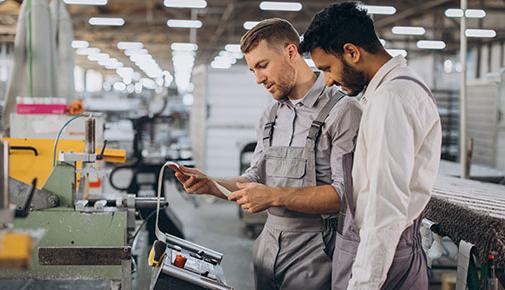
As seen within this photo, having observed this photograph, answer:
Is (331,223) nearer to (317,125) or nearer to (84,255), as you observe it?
(317,125)

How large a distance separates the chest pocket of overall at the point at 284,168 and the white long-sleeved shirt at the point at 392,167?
44 cm

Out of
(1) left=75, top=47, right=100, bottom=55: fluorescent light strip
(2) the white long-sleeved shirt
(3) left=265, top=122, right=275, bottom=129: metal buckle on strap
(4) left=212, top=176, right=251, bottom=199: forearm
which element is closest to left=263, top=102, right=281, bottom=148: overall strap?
(3) left=265, top=122, right=275, bottom=129: metal buckle on strap

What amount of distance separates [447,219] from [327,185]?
0.51 metres

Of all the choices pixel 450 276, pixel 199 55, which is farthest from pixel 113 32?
pixel 450 276

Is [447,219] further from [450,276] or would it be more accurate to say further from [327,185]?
[450,276]

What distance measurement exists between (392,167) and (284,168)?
575 mm

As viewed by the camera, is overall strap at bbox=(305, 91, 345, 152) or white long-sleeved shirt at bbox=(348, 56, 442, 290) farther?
overall strap at bbox=(305, 91, 345, 152)

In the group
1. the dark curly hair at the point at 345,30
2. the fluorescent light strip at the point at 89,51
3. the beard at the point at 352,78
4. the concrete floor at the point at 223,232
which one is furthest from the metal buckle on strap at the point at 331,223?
the fluorescent light strip at the point at 89,51

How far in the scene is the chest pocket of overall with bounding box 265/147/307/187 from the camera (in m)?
1.67

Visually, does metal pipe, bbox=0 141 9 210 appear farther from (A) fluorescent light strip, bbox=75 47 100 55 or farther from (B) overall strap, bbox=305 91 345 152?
(A) fluorescent light strip, bbox=75 47 100 55

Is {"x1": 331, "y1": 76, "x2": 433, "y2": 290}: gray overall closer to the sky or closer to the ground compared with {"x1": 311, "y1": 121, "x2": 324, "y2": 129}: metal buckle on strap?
closer to the ground

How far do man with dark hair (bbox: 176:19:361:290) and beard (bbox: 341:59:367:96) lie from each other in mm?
168

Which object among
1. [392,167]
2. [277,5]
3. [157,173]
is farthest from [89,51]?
[392,167]

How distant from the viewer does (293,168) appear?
1.68 meters
